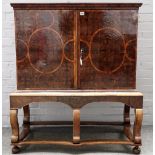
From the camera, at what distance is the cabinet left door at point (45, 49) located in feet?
8.41

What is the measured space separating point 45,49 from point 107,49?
0.49m

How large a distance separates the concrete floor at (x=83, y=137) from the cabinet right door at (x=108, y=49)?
557 mm

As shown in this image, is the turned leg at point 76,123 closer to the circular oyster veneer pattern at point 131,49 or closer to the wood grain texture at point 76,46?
the wood grain texture at point 76,46

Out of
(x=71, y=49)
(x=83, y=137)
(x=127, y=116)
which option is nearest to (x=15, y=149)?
(x=83, y=137)

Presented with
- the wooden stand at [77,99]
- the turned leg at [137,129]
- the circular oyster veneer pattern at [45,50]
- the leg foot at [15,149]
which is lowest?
the leg foot at [15,149]

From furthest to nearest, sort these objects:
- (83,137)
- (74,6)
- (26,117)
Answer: (26,117), (83,137), (74,6)

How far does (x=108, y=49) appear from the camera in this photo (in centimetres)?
258

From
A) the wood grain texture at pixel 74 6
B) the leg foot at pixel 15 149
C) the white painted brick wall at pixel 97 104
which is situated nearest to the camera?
the wood grain texture at pixel 74 6

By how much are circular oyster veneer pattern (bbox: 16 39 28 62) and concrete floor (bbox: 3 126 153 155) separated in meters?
0.79

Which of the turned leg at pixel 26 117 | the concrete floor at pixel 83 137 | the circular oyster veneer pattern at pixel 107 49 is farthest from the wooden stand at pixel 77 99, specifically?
the turned leg at pixel 26 117

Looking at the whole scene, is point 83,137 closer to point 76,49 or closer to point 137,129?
point 137,129

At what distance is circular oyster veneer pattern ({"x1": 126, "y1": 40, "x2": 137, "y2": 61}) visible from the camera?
2.59 m

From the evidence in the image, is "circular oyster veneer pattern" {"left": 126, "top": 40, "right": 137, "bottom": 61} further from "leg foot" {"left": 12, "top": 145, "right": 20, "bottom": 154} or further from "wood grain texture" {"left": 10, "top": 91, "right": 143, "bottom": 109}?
"leg foot" {"left": 12, "top": 145, "right": 20, "bottom": 154}

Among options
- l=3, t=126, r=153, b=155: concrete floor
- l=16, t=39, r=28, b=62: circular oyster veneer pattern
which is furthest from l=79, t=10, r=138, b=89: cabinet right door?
l=3, t=126, r=153, b=155: concrete floor
